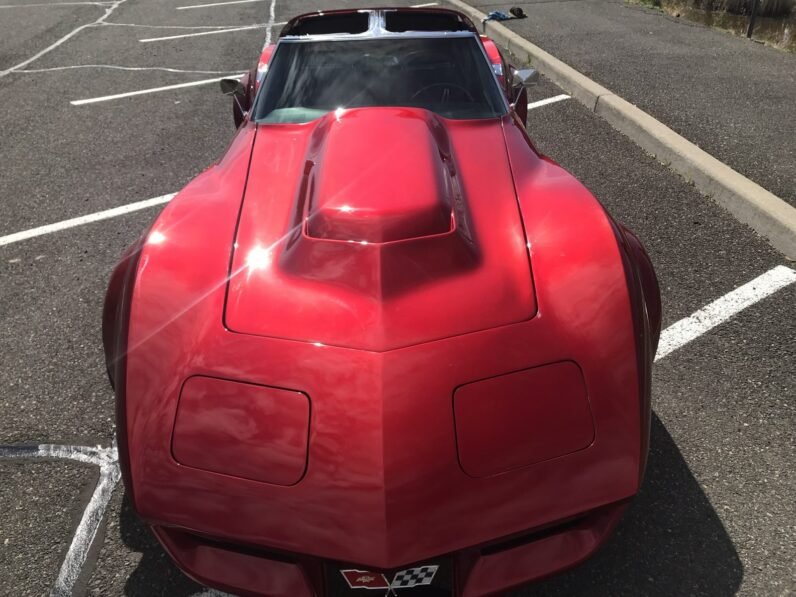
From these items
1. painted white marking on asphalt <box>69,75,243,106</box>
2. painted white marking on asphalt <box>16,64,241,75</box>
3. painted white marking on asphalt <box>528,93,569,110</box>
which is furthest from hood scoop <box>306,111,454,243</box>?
painted white marking on asphalt <box>16,64,241,75</box>

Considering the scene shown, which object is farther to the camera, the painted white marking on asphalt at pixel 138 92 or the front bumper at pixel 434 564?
the painted white marking on asphalt at pixel 138 92

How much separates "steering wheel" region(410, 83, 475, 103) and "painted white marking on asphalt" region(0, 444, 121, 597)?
79.0 inches

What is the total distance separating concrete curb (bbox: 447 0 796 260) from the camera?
12.4 feet

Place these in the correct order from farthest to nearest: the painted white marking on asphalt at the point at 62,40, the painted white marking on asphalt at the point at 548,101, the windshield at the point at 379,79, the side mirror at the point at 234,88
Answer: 1. the painted white marking on asphalt at the point at 62,40
2. the painted white marking on asphalt at the point at 548,101
3. the side mirror at the point at 234,88
4. the windshield at the point at 379,79

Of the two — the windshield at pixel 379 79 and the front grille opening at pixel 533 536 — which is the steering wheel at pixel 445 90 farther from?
the front grille opening at pixel 533 536

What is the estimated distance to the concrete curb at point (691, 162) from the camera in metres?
3.79

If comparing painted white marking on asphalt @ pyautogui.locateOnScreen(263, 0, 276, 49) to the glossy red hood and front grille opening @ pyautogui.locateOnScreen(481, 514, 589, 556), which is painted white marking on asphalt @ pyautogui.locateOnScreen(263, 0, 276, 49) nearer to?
the glossy red hood

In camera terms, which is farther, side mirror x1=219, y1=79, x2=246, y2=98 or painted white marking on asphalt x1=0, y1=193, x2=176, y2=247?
painted white marking on asphalt x1=0, y1=193, x2=176, y2=247

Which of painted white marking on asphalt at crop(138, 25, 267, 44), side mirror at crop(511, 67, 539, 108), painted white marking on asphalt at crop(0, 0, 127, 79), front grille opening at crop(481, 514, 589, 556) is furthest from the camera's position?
painted white marking on asphalt at crop(138, 25, 267, 44)

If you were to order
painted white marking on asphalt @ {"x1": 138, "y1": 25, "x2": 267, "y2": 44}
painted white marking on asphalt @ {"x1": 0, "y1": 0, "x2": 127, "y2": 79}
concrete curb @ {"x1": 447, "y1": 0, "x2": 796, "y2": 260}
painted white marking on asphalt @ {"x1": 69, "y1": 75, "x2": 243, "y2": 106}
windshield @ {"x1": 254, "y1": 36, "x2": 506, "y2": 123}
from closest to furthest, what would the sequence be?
windshield @ {"x1": 254, "y1": 36, "x2": 506, "y2": 123}
concrete curb @ {"x1": 447, "y1": 0, "x2": 796, "y2": 260}
painted white marking on asphalt @ {"x1": 69, "y1": 75, "x2": 243, "y2": 106}
painted white marking on asphalt @ {"x1": 0, "y1": 0, "x2": 127, "y2": 79}
painted white marking on asphalt @ {"x1": 138, "y1": 25, "x2": 267, "y2": 44}

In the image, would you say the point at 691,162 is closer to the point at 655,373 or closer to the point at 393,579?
the point at 655,373

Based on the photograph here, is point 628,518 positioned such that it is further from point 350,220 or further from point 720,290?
point 720,290

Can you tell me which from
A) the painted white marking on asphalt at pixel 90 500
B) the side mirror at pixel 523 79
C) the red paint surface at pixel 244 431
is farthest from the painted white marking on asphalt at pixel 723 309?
the painted white marking on asphalt at pixel 90 500

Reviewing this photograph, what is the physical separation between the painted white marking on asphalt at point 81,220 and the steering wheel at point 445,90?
90.2 inches
